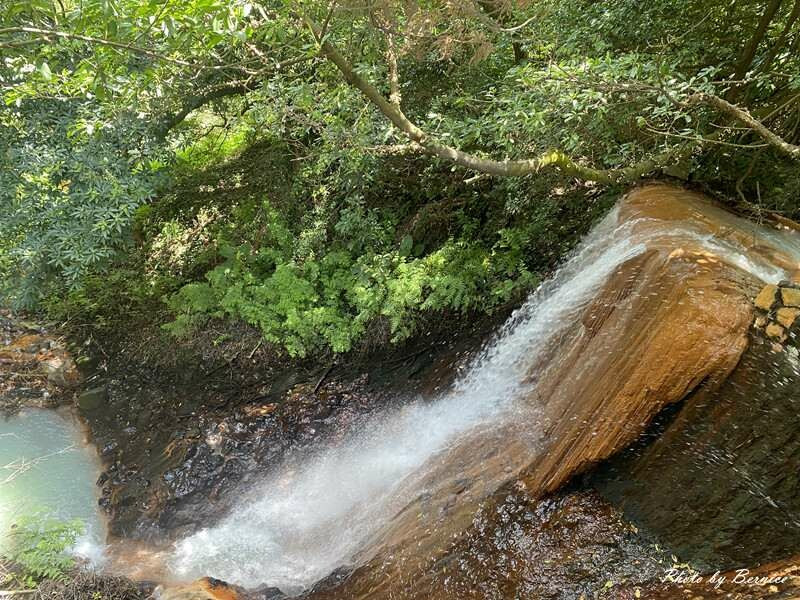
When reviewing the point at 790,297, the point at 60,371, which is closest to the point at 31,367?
the point at 60,371

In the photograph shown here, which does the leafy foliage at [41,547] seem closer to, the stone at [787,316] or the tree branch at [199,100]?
the tree branch at [199,100]

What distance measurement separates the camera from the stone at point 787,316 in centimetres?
294

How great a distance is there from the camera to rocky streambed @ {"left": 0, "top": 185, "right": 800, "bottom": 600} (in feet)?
10.1

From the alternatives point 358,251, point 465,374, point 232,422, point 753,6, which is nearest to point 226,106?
point 358,251

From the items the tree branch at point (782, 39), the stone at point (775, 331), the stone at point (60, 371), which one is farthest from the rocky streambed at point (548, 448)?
the tree branch at point (782, 39)

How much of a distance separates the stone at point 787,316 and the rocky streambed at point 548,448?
26mm

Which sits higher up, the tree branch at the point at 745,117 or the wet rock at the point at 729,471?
the tree branch at the point at 745,117

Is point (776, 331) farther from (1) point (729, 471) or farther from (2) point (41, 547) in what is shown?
(2) point (41, 547)

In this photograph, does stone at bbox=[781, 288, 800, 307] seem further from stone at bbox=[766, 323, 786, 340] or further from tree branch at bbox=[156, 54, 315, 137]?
tree branch at bbox=[156, 54, 315, 137]

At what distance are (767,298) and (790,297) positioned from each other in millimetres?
124

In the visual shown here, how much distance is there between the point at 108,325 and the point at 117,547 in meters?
3.48

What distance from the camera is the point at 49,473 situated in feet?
18.9

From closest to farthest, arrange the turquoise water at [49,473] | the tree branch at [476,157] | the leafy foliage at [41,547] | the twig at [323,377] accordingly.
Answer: the tree branch at [476,157] → the leafy foliage at [41,547] → the turquoise water at [49,473] → the twig at [323,377]

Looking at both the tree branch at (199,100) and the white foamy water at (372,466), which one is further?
the tree branch at (199,100)
